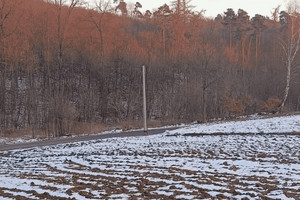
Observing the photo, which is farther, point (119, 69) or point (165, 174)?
point (119, 69)

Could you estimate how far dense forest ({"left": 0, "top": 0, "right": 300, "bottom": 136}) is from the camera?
148ft

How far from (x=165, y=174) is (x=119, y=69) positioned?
43.0m

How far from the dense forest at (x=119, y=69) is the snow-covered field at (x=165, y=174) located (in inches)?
1000

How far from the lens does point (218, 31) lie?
7212 centimetres

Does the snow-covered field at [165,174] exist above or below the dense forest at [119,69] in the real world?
below

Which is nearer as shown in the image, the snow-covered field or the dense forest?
the snow-covered field

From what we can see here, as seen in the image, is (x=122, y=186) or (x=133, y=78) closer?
(x=122, y=186)

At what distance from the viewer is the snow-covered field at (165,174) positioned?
9.52 meters

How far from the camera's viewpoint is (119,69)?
179ft

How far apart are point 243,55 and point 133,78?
19355mm

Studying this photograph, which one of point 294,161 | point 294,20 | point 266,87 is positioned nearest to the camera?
point 294,161

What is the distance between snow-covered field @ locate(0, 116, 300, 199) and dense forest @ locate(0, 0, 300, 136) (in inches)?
1000

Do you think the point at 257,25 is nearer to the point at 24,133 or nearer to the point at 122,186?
the point at 24,133

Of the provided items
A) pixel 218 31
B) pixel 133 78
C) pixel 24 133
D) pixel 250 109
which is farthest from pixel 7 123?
pixel 218 31
